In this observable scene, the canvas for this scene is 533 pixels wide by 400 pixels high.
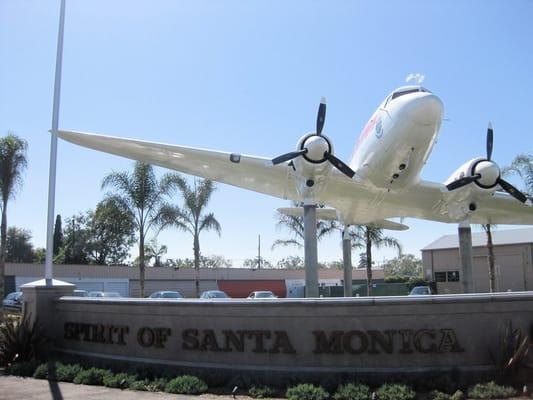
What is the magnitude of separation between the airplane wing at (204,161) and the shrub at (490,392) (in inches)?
394

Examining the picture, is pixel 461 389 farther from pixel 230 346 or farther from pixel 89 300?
pixel 89 300

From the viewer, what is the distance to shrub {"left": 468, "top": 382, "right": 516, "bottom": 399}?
28.1ft

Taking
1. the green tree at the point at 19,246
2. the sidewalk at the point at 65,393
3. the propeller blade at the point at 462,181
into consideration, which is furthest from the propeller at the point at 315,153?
the green tree at the point at 19,246

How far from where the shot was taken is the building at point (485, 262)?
44281mm

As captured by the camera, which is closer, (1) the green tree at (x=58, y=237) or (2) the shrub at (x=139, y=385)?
(2) the shrub at (x=139, y=385)

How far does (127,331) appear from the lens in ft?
40.2

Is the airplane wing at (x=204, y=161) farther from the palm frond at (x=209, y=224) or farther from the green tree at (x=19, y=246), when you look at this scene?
the green tree at (x=19, y=246)

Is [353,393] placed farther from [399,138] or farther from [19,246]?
[19,246]

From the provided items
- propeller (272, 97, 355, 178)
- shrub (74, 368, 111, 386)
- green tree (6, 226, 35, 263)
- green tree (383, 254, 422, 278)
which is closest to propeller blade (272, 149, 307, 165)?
propeller (272, 97, 355, 178)

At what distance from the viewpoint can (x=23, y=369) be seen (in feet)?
38.4

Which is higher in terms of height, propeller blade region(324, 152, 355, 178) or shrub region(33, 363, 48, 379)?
propeller blade region(324, 152, 355, 178)

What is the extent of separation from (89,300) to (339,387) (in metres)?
7.42

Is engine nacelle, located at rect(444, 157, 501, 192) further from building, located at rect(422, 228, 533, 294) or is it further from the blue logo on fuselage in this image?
building, located at rect(422, 228, 533, 294)

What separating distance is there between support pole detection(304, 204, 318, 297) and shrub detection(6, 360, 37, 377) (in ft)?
25.5
